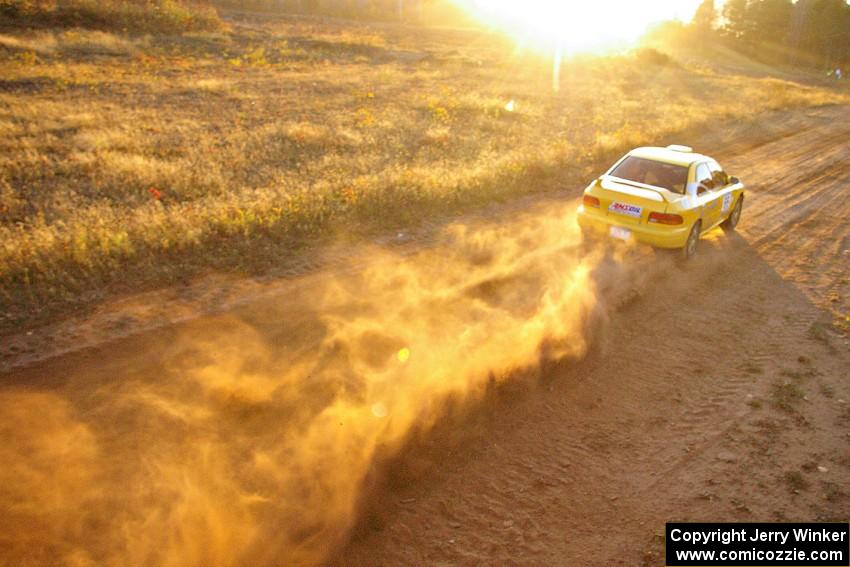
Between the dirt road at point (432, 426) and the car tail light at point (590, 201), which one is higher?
the car tail light at point (590, 201)

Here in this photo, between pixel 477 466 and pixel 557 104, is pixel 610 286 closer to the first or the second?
pixel 477 466

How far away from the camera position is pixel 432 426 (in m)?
5.03

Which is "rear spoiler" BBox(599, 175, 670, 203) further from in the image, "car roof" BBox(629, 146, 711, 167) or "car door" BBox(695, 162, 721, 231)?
"car door" BBox(695, 162, 721, 231)

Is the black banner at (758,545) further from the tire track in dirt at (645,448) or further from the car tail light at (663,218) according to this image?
the car tail light at (663,218)

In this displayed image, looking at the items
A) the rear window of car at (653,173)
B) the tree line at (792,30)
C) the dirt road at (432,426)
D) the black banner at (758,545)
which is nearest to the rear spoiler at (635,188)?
the rear window of car at (653,173)

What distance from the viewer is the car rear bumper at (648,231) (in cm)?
874

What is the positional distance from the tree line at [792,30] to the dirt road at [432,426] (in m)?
81.5

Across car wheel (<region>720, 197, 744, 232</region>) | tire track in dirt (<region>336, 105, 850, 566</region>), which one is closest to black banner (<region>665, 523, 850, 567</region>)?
tire track in dirt (<region>336, 105, 850, 566</region>)

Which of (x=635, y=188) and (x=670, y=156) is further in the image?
→ (x=670, y=156)

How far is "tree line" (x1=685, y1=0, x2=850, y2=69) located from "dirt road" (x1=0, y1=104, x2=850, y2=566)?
268ft

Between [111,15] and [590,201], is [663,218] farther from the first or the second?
[111,15]

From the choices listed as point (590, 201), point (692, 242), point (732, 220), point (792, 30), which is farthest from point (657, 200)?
point (792, 30)

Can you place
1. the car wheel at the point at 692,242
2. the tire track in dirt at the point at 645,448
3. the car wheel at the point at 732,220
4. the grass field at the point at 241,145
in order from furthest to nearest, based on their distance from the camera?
1. the car wheel at the point at 732,220
2. the car wheel at the point at 692,242
3. the grass field at the point at 241,145
4. the tire track in dirt at the point at 645,448

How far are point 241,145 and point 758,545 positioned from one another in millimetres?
14601
